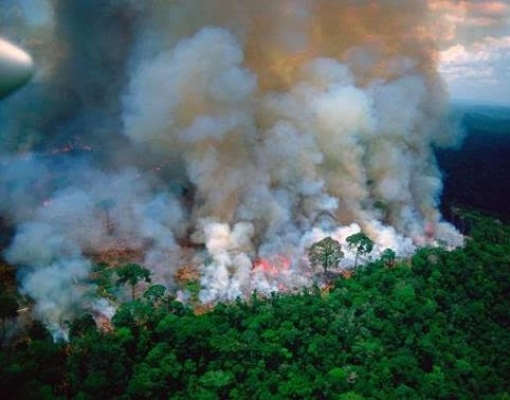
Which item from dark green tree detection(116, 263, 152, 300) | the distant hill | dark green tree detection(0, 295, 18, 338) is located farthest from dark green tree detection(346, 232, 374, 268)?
the distant hill

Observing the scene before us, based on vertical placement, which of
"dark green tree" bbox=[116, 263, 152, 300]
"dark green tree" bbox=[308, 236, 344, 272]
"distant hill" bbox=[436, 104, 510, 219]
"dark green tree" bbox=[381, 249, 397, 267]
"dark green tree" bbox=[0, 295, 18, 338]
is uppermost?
"distant hill" bbox=[436, 104, 510, 219]

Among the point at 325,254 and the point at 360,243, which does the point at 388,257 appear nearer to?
the point at 360,243

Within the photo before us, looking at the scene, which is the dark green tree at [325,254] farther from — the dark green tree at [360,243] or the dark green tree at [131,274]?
the dark green tree at [131,274]

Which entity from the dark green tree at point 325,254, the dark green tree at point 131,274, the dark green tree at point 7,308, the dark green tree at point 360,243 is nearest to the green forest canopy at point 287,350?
the dark green tree at point 131,274

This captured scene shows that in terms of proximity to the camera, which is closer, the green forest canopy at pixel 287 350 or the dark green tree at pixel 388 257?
the green forest canopy at pixel 287 350

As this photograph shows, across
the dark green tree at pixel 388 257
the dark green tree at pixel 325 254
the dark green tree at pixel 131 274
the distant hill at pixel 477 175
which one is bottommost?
the dark green tree at pixel 131 274

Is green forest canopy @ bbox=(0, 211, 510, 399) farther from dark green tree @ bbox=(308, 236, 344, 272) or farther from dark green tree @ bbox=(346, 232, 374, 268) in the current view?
dark green tree @ bbox=(346, 232, 374, 268)

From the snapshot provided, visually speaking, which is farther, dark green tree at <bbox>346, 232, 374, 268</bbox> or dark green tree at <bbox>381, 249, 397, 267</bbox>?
dark green tree at <bbox>381, 249, 397, 267</bbox>

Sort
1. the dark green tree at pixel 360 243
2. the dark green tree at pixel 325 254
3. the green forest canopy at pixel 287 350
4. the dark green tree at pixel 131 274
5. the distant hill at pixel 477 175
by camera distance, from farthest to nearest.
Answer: the distant hill at pixel 477 175
the dark green tree at pixel 360 243
the dark green tree at pixel 325 254
the dark green tree at pixel 131 274
the green forest canopy at pixel 287 350
